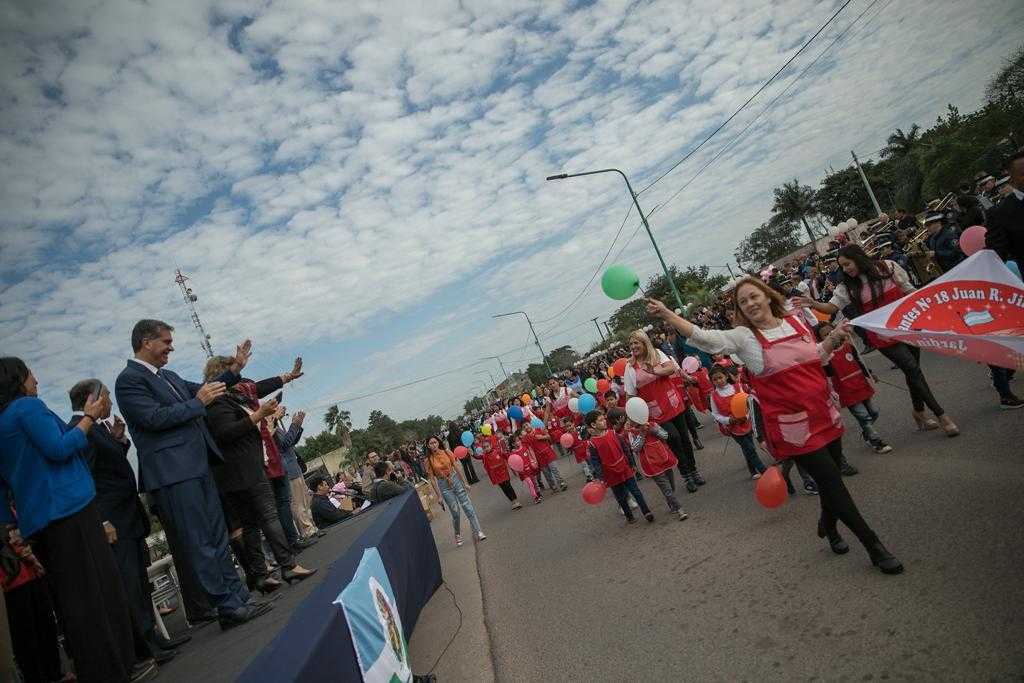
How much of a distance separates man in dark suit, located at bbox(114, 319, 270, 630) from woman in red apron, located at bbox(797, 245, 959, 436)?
5.77 m

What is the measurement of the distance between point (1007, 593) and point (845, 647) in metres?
0.86

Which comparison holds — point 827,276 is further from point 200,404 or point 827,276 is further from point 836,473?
point 200,404

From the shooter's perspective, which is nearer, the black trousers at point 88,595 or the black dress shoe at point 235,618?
the black trousers at point 88,595

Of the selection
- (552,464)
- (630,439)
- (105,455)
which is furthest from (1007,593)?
(552,464)

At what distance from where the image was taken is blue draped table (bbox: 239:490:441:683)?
2.44 metres

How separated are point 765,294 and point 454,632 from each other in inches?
176

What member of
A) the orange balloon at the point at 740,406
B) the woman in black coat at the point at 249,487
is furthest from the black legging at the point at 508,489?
the woman in black coat at the point at 249,487

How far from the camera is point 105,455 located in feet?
14.9

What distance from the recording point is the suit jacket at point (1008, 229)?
4.77 m

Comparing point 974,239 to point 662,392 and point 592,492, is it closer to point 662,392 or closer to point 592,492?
point 662,392

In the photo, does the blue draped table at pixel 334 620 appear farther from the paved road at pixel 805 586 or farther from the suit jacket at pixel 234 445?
the suit jacket at pixel 234 445

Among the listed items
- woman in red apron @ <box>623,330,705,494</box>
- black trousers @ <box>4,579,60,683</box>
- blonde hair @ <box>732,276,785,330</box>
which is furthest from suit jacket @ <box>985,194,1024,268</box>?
black trousers @ <box>4,579,60,683</box>

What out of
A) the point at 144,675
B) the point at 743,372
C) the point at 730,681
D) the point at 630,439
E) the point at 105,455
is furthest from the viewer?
the point at 630,439

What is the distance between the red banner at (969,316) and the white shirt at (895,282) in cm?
118
